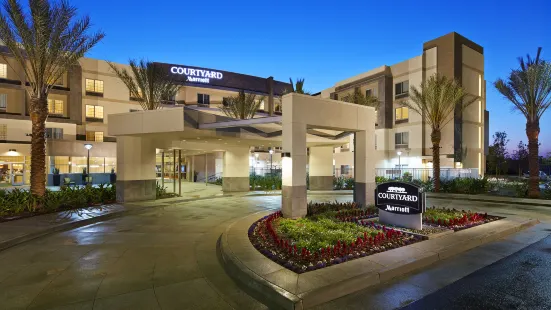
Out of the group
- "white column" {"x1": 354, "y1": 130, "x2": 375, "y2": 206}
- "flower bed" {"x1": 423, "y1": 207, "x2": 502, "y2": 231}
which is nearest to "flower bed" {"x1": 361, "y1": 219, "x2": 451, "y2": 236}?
"flower bed" {"x1": 423, "y1": 207, "x2": 502, "y2": 231}

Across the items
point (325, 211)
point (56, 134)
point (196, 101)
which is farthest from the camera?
point (196, 101)

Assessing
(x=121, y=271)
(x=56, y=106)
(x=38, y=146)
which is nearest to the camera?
(x=121, y=271)

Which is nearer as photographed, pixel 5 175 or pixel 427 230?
pixel 427 230

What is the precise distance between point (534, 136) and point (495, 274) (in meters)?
20.0

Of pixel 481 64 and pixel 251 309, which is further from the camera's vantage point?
pixel 481 64

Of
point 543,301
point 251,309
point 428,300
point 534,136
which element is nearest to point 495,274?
point 543,301

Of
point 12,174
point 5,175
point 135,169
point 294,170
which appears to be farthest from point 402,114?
point 5,175

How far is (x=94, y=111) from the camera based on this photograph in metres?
38.9

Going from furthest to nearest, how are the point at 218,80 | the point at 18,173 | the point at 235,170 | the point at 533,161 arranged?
the point at 218,80, the point at 18,173, the point at 235,170, the point at 533,161

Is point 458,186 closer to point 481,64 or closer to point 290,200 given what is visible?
point 290,200

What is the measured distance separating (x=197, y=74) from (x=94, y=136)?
1526 centimetres

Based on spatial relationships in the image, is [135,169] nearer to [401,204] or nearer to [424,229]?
[401,204]

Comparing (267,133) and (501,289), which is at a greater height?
(267,133)

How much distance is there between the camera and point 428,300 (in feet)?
18.5
